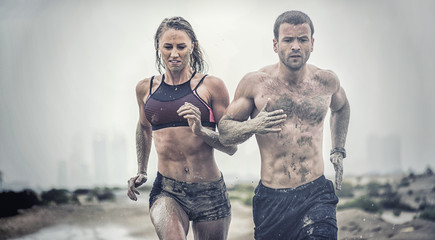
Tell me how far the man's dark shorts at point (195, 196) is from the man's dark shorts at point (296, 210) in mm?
341

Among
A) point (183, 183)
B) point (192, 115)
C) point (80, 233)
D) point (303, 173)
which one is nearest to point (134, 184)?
point (183, 183)

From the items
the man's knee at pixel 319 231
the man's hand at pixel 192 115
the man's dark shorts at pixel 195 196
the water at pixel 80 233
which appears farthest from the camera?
the water at pixel 80 233

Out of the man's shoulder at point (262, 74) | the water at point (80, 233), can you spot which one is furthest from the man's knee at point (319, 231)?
the water at point (80, 233)

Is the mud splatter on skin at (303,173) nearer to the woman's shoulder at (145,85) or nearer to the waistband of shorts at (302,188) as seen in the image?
the waistband of shorts at (302,188)

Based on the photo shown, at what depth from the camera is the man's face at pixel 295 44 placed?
416 cm

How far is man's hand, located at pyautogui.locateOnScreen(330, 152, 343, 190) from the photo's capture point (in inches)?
176

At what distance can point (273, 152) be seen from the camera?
4.13 metres

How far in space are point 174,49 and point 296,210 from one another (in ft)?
5.09

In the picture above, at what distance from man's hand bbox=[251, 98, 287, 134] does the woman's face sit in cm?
84

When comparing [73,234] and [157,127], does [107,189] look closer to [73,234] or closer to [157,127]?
[73,234]

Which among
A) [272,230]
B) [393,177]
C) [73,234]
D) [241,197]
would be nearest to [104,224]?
[73,234]

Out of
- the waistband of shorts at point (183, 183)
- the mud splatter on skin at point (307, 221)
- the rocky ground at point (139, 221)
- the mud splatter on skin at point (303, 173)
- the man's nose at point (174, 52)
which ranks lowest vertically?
the rocky ground at point (139, 221)

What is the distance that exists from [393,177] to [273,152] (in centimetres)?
647

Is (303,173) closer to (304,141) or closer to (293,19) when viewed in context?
(304,141)
